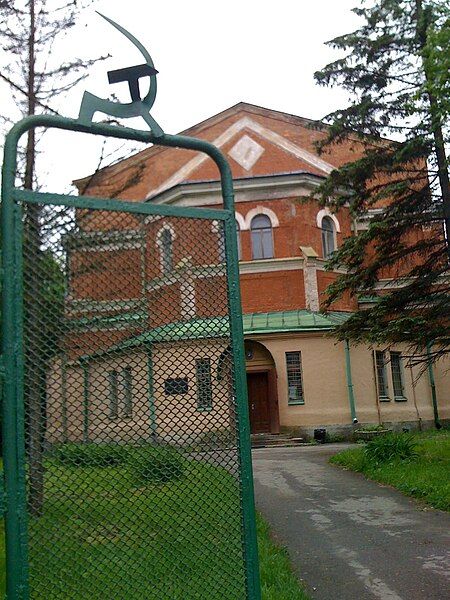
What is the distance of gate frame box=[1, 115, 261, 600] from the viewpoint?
3240 millimetres

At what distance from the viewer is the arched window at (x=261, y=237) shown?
27438 millimetres

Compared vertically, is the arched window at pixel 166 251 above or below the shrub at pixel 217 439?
above

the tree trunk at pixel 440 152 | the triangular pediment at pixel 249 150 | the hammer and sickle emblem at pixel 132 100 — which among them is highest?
the triangular pediment at pixel 249 150

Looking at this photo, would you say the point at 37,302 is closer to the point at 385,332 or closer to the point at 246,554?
the point at 246,554

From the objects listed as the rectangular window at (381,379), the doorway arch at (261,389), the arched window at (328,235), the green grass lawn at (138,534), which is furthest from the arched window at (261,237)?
the green grass lawn at (138,534)

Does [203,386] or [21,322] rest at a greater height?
[21,322]

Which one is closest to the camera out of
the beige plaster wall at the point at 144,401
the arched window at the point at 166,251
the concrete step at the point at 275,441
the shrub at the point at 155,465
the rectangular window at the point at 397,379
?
the beige plaster wall at the point at 144,401

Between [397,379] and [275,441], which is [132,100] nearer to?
[275,441]

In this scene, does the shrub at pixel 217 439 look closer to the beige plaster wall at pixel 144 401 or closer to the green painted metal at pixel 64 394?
the beige plaster wall at pixel 144 401

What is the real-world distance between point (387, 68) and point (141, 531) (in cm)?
1309

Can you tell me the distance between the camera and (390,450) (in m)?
14.2

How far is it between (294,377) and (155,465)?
71.8 feet

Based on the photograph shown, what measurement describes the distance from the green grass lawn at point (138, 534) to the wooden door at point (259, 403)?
21.2 m

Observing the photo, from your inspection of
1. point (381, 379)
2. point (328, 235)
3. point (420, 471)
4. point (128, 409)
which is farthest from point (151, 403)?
point (328, 235)
